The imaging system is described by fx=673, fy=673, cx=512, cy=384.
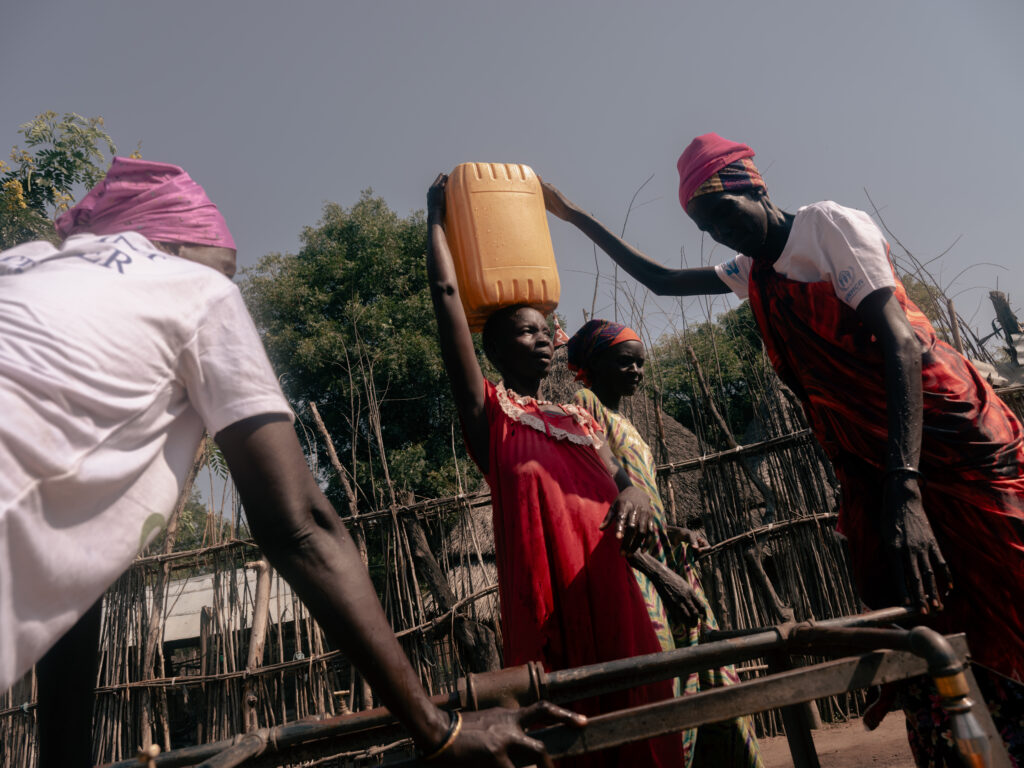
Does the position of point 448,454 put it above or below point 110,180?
above

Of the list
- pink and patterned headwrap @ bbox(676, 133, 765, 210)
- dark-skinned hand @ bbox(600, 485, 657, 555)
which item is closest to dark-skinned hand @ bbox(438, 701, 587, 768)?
dark-skinned hand @ bbox(600, 485, 657, 555)

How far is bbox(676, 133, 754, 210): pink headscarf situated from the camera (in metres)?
2.18

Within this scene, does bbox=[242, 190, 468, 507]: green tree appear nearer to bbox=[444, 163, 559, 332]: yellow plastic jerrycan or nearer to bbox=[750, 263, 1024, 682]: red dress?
bbox=[444, 163, 559, 332]: yellow plastic jerrycan

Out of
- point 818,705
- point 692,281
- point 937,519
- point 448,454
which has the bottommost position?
point 818,705

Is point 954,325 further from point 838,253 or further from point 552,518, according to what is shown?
point 552,518

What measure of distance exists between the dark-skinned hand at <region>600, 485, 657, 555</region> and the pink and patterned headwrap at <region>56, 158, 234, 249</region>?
1240 millimetres

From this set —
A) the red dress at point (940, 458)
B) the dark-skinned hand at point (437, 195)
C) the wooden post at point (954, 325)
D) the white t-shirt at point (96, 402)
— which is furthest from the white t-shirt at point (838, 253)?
the wooden post at point (954, 325)

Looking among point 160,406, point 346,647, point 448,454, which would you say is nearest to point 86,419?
point 160,406

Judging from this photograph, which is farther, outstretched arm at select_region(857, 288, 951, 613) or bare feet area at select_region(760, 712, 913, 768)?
bare feet area at select_region(760, 712, 913, 768)

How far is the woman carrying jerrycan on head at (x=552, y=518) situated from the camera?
1.98 m

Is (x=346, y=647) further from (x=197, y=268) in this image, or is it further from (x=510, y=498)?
(x=510, y=498)

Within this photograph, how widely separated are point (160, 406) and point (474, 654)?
5.68 metres

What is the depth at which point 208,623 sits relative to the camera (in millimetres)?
6410

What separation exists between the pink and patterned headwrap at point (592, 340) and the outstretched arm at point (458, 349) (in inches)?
43.4
